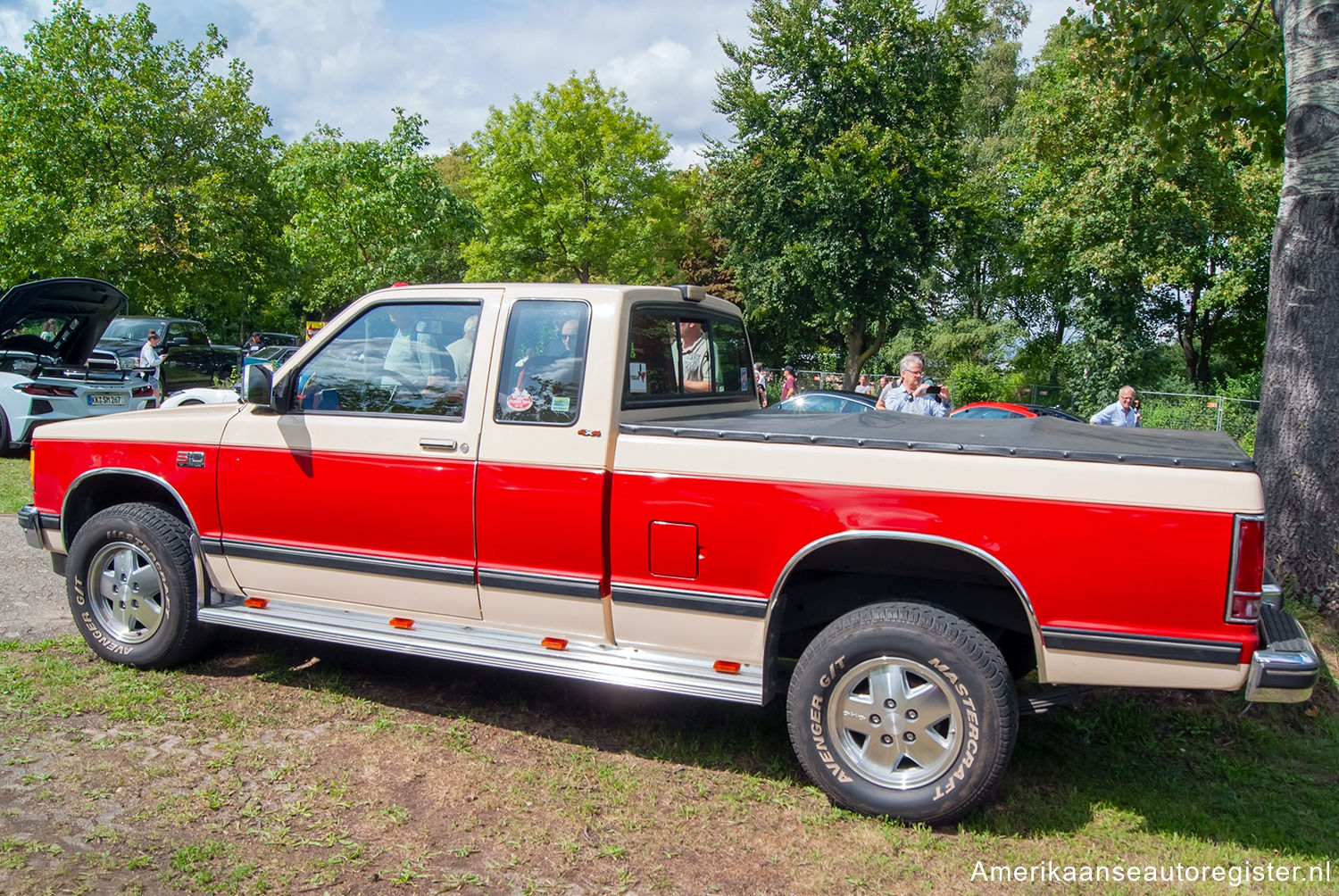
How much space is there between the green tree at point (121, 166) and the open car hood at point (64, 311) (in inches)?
329

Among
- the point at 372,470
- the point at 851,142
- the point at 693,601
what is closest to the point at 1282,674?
the point at 693,601

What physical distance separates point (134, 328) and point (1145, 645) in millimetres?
19455

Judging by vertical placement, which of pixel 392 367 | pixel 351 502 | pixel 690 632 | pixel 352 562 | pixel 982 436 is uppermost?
pixel 392 367

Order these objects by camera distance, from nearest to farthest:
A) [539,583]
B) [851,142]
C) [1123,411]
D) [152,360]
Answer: [539,583] < [1123,411] < [152,360] < [851,142]

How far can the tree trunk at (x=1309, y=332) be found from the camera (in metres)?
5.04

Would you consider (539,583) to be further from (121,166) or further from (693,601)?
(121,166)

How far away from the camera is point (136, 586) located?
16.3 feet

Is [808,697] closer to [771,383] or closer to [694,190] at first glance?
[771,383]

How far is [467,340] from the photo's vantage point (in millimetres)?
4395

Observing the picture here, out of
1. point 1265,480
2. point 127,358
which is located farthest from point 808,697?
point 127,358

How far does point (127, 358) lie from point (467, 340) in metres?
14.0

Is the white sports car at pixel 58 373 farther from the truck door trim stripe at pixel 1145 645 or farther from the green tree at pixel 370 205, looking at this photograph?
the truck door trim stripe at pixel 1145 645

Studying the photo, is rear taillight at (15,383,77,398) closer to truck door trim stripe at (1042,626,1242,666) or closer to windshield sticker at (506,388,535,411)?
windshield sticker at (506,388,535,411)

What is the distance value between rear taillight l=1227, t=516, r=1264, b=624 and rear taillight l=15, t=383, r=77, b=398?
1252 cm
